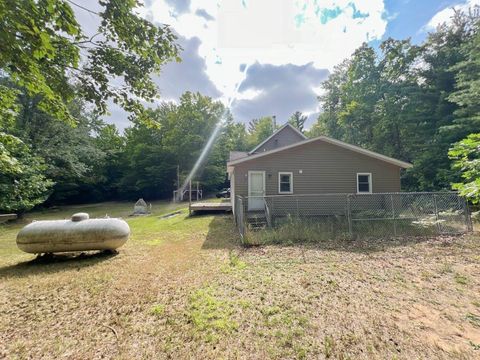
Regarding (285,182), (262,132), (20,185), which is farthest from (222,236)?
(262,132)

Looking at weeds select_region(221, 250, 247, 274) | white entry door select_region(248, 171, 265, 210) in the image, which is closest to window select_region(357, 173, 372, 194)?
white entry door select_region(248, 171, 265, 210)

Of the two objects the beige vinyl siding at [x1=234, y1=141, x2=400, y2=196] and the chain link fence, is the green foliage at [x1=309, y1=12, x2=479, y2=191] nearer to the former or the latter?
the beige vinyl siding at [x1=234, y1=141, x2=400, y2=196]

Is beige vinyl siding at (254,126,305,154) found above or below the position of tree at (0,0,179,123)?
above

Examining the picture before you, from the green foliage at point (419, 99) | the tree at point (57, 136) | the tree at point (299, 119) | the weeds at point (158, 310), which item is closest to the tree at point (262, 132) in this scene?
the tree at point (299, 119)

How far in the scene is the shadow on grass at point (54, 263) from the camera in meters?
5.11

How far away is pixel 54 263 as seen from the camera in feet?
18.8

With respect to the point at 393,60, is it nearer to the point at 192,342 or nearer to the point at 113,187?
the point at 192,342

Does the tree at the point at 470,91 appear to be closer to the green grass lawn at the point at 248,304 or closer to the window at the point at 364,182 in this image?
the window at the point at 364,182

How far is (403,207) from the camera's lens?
11797mm

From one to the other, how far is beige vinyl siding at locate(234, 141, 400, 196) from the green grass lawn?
551 cm

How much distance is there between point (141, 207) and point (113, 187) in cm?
1563

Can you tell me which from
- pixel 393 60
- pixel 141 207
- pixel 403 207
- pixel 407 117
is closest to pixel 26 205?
pixel 141 207

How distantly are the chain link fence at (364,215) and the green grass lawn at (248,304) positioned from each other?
1503mm

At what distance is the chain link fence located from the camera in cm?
762
